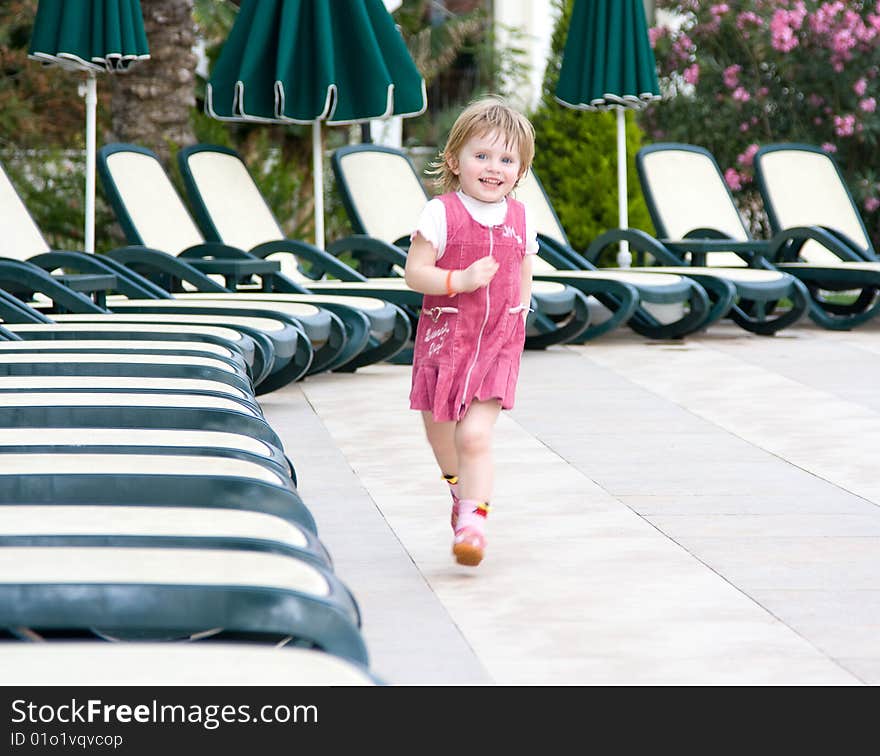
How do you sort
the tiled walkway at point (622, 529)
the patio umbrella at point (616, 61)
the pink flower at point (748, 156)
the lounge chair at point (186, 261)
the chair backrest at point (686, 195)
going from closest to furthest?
1. the tiled walkway at point (622, 529)
2. the lounge chair at point (186, 261)
3. the patio umbrella at point (616, 61)
4. the chair backrest at point (686, 195)
5. the pink flower at point (748, 156)

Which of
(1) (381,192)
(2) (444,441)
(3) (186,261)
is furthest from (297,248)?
(2) (444,441)

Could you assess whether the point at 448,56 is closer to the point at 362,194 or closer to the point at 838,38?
the point at 838,38

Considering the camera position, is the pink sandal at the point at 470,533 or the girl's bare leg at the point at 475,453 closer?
the pink sandal at the point at 470,533

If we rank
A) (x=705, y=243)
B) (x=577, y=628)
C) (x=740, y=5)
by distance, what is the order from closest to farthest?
(x=577, y=628), (x=705, y=243), (x=740, y=5)

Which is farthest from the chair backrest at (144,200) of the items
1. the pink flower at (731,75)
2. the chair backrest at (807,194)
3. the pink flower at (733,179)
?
the pink flower at (731,75)

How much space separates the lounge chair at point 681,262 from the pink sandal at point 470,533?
593cm

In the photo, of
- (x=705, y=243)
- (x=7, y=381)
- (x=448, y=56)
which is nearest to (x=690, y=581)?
(x=7, y=381)

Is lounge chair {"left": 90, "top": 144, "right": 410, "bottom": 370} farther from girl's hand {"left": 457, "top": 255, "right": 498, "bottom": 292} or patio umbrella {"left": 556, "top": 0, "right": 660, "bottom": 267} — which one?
girl's hand {"left": 457, "top": 255, "right": 498, "bottom": 292}

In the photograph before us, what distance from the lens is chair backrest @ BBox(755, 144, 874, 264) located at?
11.6m

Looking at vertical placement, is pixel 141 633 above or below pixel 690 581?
above

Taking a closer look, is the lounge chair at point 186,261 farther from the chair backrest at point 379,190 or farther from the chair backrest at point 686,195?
the chair backrest at point 686,195

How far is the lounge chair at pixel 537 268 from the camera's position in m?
9.27

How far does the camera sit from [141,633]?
2439mm
